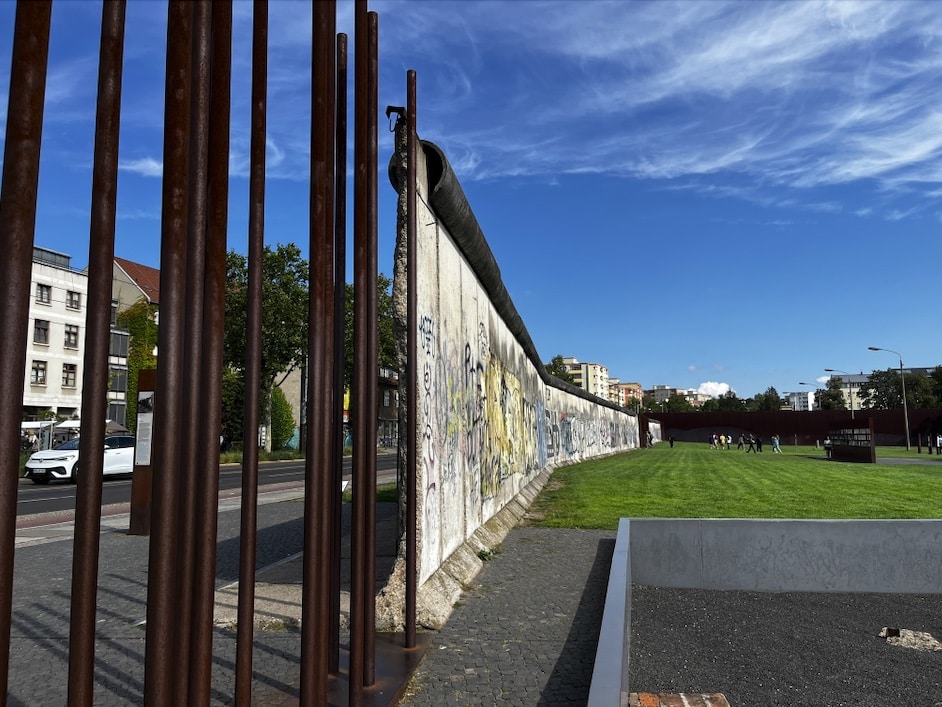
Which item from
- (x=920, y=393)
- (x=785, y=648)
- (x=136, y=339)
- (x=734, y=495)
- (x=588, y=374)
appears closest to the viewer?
(x=785, y=648)

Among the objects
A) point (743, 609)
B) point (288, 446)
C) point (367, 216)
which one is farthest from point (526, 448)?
point (288, 446)

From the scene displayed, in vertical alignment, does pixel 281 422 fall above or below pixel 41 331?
below

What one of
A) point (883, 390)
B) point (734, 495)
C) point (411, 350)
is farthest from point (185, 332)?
point (883, 390)

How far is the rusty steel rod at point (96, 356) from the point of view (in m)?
1.81

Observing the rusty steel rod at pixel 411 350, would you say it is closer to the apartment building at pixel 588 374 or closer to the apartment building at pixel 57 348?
the apartment building at pixel 57 348

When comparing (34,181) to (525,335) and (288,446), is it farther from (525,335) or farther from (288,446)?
(288,446)

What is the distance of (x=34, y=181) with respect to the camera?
1612 millimetres

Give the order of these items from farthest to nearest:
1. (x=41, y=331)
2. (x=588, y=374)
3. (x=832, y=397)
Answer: (x=588, y=374) → (x=832, y=397) → (x=41, y=331)

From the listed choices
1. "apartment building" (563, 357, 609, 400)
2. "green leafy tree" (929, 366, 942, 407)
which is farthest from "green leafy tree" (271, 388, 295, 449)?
"apartment building" (563, 357, 609, 400)

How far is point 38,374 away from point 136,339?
6.63 meters

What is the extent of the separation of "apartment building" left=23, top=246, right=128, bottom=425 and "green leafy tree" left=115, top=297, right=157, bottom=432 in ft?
2.38

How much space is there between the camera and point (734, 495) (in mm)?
14391

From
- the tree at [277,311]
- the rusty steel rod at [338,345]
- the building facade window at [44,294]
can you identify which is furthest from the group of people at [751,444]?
the building facade window at [44,294]

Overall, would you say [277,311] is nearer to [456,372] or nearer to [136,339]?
[136,339]
